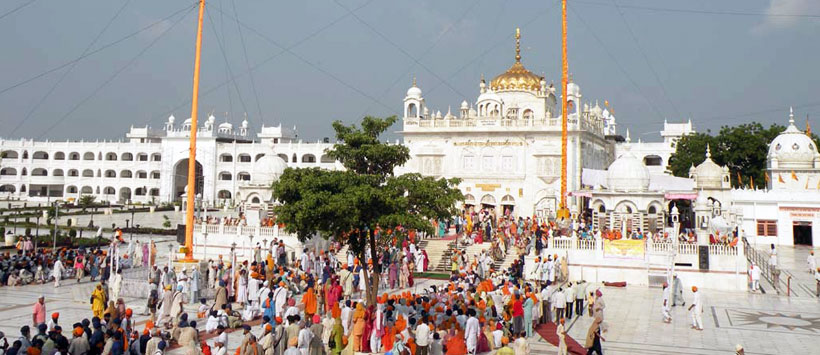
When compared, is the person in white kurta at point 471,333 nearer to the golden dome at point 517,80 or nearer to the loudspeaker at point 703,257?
the loudspeaker at point 703,257

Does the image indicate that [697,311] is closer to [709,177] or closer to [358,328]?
[358,328]

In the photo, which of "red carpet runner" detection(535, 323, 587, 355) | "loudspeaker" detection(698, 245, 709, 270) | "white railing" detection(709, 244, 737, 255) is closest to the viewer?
"red carpet runner" detection(535, 323, 587, 355)

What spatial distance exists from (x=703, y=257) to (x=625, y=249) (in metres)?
2.56

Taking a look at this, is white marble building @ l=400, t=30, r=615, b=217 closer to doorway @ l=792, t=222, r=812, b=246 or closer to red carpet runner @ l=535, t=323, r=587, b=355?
doorway @ l=792, t=222, r=812, b=246

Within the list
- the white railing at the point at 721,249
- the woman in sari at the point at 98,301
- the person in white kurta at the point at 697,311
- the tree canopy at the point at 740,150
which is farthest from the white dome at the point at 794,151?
the woman in sari at the point at 98,301

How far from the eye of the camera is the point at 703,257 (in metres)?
22.0

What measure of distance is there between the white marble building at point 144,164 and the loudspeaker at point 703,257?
154ft

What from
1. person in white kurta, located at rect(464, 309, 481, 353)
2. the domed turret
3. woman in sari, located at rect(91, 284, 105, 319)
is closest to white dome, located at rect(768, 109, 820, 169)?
the domed turret

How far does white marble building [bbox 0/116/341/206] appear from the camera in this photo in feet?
217

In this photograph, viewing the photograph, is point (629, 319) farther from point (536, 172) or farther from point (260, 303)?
point (536, 172)

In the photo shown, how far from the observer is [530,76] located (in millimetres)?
46844

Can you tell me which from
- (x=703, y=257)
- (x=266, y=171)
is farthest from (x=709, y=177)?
(x=266, y=171)

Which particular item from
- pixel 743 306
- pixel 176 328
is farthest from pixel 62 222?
pixel 743 306

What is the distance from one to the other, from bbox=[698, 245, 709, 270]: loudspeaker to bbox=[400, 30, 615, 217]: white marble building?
53.9ft
